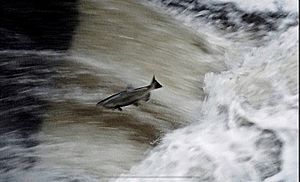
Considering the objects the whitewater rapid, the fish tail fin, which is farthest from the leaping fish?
the whitewater rapid

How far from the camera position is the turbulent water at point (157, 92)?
274 centimetres

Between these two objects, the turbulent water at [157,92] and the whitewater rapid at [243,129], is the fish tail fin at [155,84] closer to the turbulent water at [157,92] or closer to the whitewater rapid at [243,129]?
the turbulent water at [157,92]

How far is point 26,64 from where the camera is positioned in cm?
302

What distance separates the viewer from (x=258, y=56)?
295cm

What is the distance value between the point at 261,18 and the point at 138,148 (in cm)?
69

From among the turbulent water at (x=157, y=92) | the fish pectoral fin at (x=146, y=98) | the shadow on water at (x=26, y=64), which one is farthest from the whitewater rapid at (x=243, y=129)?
the shadow on water at (x=26, y=64)

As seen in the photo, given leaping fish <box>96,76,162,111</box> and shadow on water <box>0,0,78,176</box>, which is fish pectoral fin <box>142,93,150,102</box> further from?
shadow on water <box>0,0,78,176</box>

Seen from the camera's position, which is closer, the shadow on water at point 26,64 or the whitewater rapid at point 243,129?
the whitewater rapid at point 243,129

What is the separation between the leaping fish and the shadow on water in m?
0.24

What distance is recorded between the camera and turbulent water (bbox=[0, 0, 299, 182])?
8.99 feet

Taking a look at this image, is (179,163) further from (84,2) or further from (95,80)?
(84,2)

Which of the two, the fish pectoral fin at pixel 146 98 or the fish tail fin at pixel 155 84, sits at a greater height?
the fish tail fin at pixel 155 84

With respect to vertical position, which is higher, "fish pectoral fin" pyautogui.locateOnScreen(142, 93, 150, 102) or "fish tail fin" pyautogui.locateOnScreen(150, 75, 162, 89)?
"fish tail fin" pyautogui.locateOnScreen(150, 75, 162, 89)

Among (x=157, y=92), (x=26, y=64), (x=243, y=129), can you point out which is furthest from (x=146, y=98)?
(x=26, y=64)
